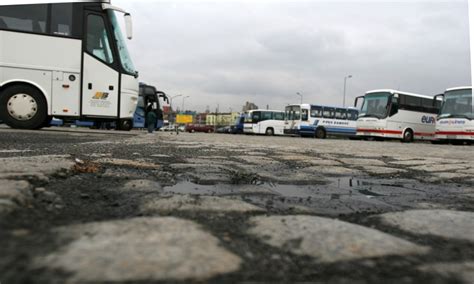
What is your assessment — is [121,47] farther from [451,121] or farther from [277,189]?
[451,121]

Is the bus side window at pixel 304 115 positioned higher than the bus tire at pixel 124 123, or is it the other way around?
the bus side window at pixel 304 115

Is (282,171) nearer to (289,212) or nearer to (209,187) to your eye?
(209,187)

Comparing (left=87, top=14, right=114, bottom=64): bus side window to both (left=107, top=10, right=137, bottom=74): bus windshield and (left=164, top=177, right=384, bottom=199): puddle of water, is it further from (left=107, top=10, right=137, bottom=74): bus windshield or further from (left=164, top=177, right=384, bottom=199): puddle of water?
(left=164, top=177, right=384, bottom=199): puddle of water

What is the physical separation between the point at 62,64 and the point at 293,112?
21.1m

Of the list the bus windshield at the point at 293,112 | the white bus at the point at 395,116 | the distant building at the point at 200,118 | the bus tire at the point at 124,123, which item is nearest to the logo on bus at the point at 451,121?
the white bus at the point at 395,116

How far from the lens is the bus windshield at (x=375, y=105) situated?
2086 cm

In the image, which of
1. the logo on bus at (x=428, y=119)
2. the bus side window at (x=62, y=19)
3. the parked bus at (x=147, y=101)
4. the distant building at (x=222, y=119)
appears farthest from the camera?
the distant building at (x=222, y=119)

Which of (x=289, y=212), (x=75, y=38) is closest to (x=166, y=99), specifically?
(x=75, y=38)

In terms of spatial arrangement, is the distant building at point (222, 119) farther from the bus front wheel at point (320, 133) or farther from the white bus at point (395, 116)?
the white bus at point (395, 116)

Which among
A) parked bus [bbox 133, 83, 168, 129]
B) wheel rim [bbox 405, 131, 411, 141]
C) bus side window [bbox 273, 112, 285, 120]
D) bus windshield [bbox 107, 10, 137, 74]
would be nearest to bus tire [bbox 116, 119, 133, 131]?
bus windshield [bbox 107, 10, 137, 74]

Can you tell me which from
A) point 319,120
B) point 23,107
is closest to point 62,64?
point 23,107

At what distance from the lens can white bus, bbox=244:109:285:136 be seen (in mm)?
31984

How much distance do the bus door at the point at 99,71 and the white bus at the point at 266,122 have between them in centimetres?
2312

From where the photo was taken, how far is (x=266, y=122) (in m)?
32.2
